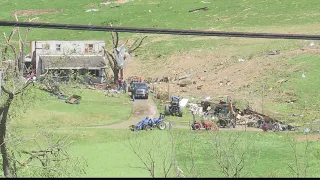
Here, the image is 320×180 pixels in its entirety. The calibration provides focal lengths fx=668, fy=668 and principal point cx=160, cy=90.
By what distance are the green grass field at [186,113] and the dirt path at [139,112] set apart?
52cm

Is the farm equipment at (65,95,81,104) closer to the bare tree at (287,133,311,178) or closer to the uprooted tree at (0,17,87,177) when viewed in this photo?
the bare tree at (287,133,311,178)

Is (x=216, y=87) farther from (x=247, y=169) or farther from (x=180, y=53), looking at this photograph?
(x=247, y=169)

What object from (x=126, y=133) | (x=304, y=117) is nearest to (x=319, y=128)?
(x=304, y=117)

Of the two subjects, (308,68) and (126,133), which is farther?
(308,68)

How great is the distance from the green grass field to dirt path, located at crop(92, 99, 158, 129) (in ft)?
1.71

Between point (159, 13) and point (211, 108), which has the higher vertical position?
point (159, 13)

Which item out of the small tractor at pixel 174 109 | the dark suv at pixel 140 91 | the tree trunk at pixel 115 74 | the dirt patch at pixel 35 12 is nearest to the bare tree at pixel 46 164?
the small tractor at pixel 174 109

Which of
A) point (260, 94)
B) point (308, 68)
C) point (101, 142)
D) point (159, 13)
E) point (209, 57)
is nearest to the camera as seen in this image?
point (101, 142)

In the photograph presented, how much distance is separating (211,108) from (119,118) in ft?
17.5

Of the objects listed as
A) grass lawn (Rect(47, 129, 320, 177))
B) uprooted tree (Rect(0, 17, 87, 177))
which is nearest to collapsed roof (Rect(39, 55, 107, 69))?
grass lawn (Rect(47, 129, 320, 177))

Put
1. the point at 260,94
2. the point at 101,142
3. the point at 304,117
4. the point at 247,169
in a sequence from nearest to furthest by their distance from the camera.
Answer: the point at 247,169
the point at 101,142
the point at 304,117
the point at 260,94

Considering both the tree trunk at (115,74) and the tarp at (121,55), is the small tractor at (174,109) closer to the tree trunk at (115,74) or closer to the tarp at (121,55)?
the tree trunk at (115,74)

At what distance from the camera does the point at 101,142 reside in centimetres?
3166

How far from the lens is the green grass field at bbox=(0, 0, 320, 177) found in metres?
26.6
